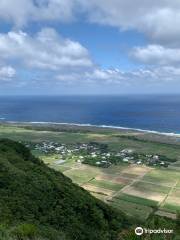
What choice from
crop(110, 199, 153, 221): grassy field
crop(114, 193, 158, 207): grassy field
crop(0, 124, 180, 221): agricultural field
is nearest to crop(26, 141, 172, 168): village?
crop(0, 124, 180, 221): agricultural field

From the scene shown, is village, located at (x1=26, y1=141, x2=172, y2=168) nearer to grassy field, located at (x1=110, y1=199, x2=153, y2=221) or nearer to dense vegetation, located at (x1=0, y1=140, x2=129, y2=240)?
grassy field, located at (x1=110, y1=199, x2=153, y2=221)

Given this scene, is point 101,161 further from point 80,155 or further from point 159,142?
point 159,142

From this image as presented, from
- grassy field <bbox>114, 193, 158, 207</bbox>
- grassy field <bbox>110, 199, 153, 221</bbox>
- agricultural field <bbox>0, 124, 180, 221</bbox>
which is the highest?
agricultural field <bbox>0, 124, 180, 221</bbox>

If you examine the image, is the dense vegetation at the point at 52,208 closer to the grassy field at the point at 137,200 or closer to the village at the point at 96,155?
the grassy field at the point at 137,200

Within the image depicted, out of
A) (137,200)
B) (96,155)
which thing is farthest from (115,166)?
(137,200)

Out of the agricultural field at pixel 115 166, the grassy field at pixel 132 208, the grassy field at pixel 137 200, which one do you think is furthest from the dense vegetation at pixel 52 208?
the grassy field at pixel 137 200

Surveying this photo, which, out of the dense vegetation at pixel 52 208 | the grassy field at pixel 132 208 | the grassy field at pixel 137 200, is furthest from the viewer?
the grassy field at pixel 137 200

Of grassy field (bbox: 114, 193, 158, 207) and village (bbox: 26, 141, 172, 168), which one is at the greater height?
village (bbox: 26, 141, 172, 168)

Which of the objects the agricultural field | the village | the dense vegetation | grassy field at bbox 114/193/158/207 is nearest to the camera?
the dense vegetation
